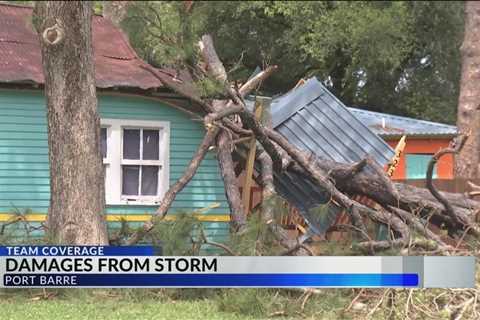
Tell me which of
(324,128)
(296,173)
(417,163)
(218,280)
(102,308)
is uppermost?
(324,128)

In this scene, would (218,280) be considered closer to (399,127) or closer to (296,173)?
(296,173)

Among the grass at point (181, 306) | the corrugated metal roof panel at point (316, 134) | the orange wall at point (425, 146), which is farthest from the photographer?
the orange wall at point (425, 146)

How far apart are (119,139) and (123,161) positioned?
1.27 feet

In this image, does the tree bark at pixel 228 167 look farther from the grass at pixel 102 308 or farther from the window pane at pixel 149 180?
the grass at pixel 102 308

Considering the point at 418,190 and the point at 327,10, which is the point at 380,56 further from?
the point at 418,190

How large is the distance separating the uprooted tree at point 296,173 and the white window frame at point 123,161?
3.65 feet

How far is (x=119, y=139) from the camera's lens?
1327 cm

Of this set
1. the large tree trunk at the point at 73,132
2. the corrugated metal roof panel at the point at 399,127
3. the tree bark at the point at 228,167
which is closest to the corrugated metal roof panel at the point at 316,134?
the tree bark at the point at 228,167

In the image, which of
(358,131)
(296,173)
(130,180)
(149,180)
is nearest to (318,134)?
(358,131)

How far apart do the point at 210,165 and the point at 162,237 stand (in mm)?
4216

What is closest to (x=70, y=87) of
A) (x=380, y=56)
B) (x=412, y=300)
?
(x=412, y=300)

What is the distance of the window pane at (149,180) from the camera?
13.5 metres

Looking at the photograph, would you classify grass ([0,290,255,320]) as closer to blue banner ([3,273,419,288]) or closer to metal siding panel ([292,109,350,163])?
blue banner ([3,273,419,288])

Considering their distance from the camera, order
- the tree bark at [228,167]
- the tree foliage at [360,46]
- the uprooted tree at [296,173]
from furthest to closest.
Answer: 1. the tree foliage at [360,46]
2. the tree bark at [228,167]
3. the uprooted tree at [296,173]
